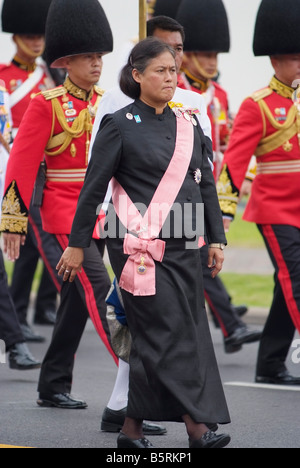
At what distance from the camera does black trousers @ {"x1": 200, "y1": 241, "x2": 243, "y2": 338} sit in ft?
29.9

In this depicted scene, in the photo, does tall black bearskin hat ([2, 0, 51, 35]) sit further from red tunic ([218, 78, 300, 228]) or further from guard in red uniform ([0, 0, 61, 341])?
red tunic ([218, 78, 300, 228])

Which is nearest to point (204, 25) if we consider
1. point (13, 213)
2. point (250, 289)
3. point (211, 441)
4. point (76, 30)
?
point (76, 30)

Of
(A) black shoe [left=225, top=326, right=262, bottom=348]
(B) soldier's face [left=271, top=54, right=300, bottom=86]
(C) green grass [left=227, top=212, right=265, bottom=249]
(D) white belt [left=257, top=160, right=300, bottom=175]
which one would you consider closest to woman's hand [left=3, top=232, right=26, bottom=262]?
(D) white belt [left=257, top=160, right=300, bottom=175]

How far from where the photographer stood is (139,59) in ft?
20.3

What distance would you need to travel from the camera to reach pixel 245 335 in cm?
901

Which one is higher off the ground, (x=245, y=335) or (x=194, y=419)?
(x=194, y=419)

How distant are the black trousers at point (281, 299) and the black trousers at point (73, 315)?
3.88ft

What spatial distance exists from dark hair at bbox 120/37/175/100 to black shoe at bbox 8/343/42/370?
97.2 inches

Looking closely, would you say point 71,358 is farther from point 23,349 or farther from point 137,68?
point 137,68

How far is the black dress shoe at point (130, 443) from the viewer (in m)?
6.05

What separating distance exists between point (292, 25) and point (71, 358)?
8.22 feet

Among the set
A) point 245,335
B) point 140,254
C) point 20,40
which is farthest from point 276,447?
point 20,40

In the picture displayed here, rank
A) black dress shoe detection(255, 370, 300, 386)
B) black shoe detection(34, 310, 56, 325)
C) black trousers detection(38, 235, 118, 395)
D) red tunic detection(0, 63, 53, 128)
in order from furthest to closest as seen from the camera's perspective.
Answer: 1. black shoe detection(34, 310, 56, 325)
2. red tunic detection(0, 63, 53, 128)
3. black dress shoe detection(255, 370, 300, 386)
4. black trousers detection(38, 235, 118, 395)

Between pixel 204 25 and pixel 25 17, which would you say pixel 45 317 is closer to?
pixel 25 17
